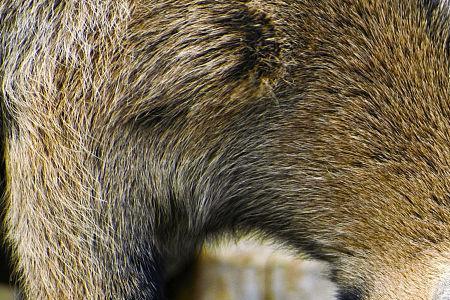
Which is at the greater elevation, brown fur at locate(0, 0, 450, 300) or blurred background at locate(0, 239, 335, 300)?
brown fur at locate(0, 0, 450, 300)

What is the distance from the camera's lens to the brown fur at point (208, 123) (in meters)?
1.48

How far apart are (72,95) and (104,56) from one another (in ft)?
0.28

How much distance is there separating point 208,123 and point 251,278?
3.54ft

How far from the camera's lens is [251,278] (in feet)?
8.26

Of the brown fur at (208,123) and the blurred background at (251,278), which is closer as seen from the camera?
the brown fur at (208,123)

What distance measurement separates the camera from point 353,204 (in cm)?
156

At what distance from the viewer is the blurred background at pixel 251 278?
90.1 inches

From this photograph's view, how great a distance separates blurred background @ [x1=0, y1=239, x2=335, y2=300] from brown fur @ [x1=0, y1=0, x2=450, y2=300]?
695 mm

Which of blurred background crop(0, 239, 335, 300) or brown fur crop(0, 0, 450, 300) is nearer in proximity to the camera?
brown fur crop(0, 0, 450, 300)

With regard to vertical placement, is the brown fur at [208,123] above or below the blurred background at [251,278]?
above

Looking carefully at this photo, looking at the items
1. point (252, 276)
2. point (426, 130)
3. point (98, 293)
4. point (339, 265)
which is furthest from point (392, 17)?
point (252, 276)

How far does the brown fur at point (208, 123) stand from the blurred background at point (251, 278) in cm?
69

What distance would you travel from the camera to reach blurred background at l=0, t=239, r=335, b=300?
2289mm

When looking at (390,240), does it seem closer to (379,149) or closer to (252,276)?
(379,149)
